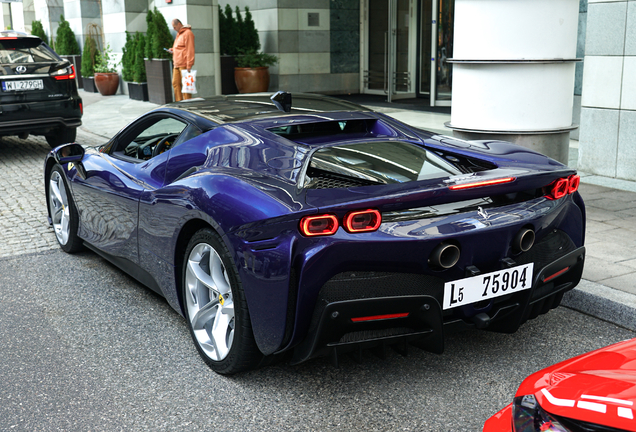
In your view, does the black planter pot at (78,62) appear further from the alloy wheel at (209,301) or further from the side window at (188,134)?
the alloy wheel at (209,301)

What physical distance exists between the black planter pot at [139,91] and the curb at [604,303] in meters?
15.3

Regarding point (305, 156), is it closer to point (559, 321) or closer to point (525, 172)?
point (525, 172)

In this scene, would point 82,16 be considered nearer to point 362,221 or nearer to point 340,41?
point 340,41

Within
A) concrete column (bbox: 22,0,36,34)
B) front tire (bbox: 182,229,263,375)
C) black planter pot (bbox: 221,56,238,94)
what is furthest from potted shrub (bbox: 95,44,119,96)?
front tire (bbox: 182,229,263,375)

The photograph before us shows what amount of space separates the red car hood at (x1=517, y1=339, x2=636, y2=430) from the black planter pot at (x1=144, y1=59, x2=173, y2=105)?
15289mm

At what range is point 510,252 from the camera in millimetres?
3166

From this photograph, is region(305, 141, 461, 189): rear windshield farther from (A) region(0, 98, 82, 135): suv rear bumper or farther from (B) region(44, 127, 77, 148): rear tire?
(B) region(44, 127, 77, 148): rear tire

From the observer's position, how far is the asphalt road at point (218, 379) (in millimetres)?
2992

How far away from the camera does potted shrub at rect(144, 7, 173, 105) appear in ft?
54.1

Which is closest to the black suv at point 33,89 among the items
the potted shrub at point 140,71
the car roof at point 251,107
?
the car roof at point 251,107

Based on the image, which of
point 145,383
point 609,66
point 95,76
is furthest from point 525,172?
point 95,76

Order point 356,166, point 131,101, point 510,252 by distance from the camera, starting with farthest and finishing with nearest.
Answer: point 131,101 < point 356,166 < point 510,252

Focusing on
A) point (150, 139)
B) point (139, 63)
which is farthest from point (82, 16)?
point (150, 139)

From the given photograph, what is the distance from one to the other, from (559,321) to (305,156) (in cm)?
187
